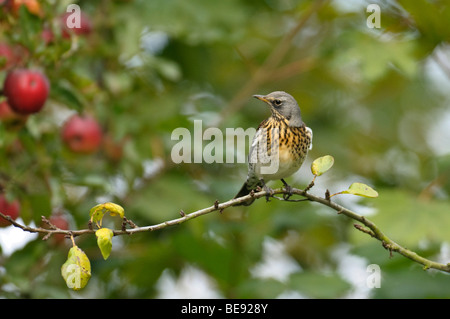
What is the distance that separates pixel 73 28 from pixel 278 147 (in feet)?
6.26

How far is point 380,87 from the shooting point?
711 centimetres

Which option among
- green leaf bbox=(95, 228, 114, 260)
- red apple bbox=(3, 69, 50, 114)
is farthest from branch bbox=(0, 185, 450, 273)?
red apple bbox=(3, 69, 50, 114)

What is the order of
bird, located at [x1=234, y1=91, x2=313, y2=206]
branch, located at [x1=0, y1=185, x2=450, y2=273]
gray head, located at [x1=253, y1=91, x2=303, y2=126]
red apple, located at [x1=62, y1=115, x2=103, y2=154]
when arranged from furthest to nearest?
red apple, located at [x1=62, y1=115, x2=103, y2=154] < bird, located at [x1=234, y1=91, x2=313, y2=206] < gray head, located at [x1=253, y1=91, x2=303, y2=126] < branch, located at [x1=0, y1=185, x2=450, y2=273]

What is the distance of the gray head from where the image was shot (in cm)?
307

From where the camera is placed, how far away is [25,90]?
12.2 ft

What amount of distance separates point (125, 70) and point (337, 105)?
2848 mm

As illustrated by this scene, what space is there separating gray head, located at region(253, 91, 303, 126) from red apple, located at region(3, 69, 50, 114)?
1.42 m

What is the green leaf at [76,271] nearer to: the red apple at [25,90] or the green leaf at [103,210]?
the green leaf at [103,210]

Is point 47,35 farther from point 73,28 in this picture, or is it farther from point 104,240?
point 104,240

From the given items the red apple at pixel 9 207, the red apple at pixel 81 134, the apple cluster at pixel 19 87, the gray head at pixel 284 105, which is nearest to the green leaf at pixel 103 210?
the gray head at pixel 284 105

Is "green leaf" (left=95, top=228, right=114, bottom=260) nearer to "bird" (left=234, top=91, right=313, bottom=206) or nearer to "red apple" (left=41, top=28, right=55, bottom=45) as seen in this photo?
"bird" (left=234, top=91, right=313, bottom=206)

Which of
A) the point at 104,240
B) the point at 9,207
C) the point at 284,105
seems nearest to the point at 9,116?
the point at 9,207

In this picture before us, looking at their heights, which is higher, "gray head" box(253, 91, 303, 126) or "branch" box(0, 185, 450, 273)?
"gray head" box(253, 91, 303, 126)
